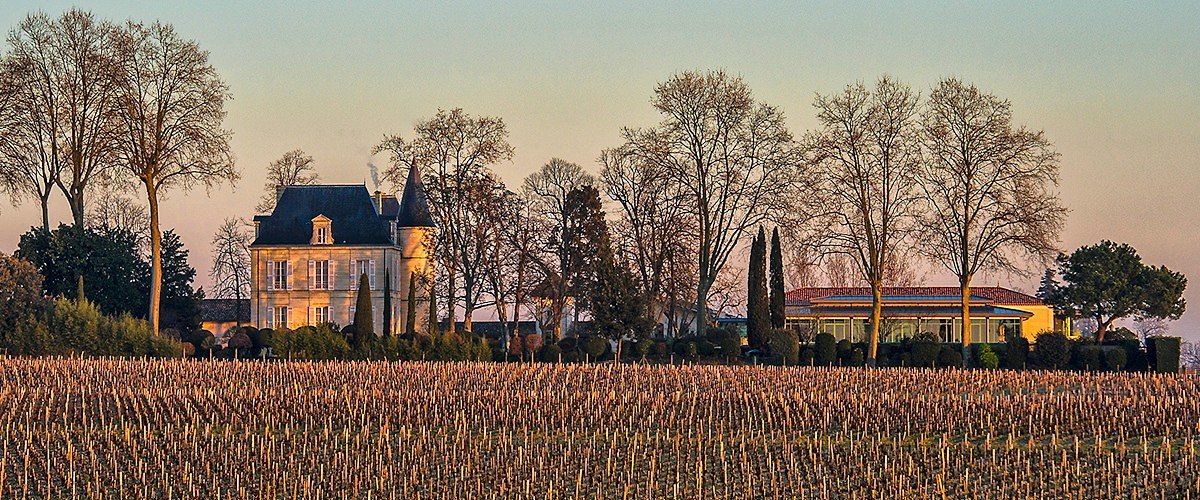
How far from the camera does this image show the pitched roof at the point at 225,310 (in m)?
71.9

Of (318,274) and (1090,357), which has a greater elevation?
(318,274)

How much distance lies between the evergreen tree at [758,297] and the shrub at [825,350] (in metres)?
3.78

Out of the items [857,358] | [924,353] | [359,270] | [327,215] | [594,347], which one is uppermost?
[327,215]

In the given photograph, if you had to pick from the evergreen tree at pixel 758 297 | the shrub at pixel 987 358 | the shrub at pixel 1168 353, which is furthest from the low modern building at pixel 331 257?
the shrub at pixel 1168 353

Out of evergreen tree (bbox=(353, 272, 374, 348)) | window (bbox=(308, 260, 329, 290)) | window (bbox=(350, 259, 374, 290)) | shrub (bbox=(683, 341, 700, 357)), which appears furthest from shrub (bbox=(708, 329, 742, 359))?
window (bbox=(308, 260, 329, 290))

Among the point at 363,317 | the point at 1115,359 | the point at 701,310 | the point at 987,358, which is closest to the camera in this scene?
the point at 1115,359

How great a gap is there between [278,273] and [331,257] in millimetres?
2293

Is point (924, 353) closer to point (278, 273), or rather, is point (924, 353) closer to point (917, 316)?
point (917, 316)

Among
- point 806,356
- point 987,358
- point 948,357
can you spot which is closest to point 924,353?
point 948,357

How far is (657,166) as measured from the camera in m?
52.1

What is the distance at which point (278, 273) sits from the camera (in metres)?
65.4

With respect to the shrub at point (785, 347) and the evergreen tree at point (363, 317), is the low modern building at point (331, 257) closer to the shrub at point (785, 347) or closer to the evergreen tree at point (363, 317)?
the evergreen tree at point (363, 317)

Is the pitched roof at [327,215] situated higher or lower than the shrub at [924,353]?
higher

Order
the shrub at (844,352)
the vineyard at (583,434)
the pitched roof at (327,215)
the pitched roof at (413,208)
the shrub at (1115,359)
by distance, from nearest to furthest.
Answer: the vineyard at (583,434) → the shrub at (1115,359) → the shrub at (844,352) → the pitched roof at (327,215) → the pitched roof at (413,208)
